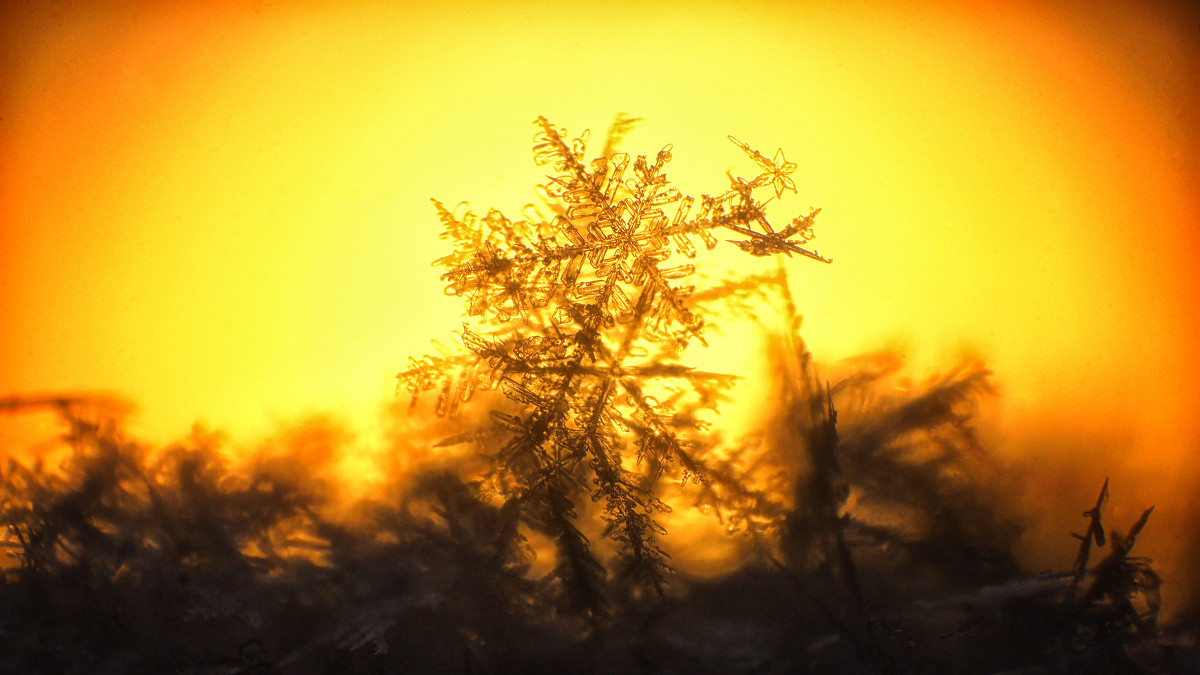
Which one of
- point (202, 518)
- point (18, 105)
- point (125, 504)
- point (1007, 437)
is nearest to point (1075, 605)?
point (1007, 437)

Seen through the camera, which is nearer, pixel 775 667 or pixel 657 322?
pixel 657 322

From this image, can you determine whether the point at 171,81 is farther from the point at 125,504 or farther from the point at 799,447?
the point at 799,447

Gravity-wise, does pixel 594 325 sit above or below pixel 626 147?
below
